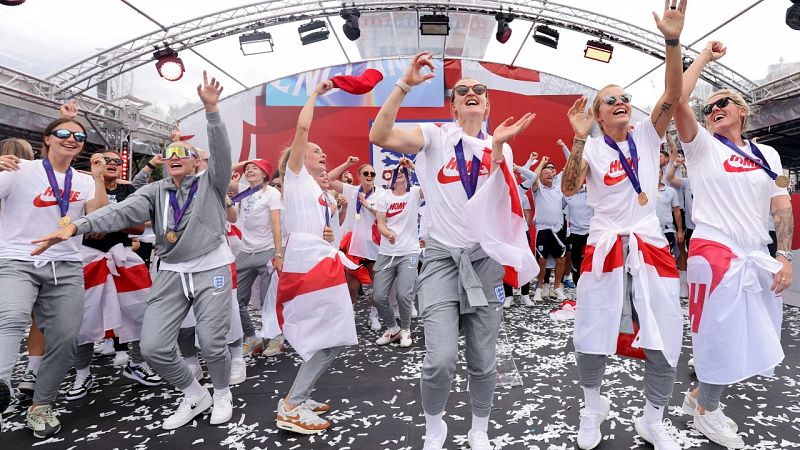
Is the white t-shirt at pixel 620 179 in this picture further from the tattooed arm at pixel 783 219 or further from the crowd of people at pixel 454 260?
the tattooed arm at pixel 783 219

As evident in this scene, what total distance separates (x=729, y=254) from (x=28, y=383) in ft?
A: 16.7

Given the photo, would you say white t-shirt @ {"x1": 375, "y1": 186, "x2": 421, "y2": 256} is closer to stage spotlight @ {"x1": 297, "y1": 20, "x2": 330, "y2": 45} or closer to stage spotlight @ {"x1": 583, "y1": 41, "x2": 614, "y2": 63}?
stage spotlight @ {"x1": 297, "y1": 20, "x2": 330, "y2": 45}

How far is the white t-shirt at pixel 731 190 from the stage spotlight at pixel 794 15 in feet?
16.9

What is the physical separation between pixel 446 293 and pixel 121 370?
11.8ft

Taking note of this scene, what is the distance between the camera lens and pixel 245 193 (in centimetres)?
437

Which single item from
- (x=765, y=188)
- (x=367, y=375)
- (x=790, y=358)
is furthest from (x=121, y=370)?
(x=790, y=358)

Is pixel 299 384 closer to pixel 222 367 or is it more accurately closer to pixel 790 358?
pixel 222 367

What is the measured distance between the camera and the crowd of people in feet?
7.98

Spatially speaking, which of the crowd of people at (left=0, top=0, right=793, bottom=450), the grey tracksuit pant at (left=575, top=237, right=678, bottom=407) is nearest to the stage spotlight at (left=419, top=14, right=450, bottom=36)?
the crowd of people at (left=0, top=0, right=793, bottom=450)

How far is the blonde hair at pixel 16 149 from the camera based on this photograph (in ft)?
11.3

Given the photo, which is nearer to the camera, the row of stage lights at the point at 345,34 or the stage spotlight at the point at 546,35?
the row of stage lights at the point at 345,34

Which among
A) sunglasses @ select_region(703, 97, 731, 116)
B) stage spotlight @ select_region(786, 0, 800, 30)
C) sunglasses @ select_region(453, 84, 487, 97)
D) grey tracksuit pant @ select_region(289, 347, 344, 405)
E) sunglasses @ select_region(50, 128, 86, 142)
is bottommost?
grey tracksuit pant @ select_region(289, 347, 344, 405)

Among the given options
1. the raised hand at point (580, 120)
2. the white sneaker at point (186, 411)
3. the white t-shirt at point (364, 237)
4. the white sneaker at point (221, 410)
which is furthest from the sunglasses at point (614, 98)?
the white t-shirt at point (364, 237)

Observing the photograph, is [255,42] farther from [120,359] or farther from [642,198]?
[642,198]
